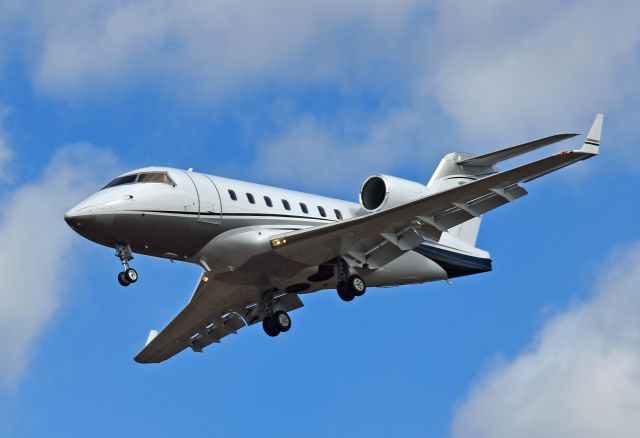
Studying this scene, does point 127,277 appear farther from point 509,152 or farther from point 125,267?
point 509,152

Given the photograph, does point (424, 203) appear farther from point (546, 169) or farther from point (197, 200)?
point (197, 200)

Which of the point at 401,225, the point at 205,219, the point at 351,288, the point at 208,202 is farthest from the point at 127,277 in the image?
the point at 401,225

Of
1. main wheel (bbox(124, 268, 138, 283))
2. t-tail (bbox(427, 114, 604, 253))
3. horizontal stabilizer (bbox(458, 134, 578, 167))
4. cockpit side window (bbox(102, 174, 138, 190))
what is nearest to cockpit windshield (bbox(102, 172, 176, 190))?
cockpit side window (bbox(102, 174, 138, 190))

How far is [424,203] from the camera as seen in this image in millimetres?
32938

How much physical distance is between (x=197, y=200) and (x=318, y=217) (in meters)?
3.86

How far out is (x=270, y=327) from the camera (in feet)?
120

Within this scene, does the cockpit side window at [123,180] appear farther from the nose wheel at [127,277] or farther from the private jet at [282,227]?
the nose wheel at [127,277]

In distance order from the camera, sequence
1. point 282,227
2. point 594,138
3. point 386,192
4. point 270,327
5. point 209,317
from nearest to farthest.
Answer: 1. point 594,138
2. point 282,227
3. point 386,192
4. point 270,327
5. point 209,317

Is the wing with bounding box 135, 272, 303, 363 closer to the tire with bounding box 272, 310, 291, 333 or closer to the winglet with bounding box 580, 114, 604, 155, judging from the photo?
the tire with bounding box 272, 310, 291, 333

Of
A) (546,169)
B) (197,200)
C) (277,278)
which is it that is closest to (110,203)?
(197,200)

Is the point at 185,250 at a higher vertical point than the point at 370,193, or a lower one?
lower

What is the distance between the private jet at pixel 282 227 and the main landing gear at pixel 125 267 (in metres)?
0.02

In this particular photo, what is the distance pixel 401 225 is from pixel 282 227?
2930 millimetres

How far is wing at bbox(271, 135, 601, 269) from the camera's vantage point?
107ft
